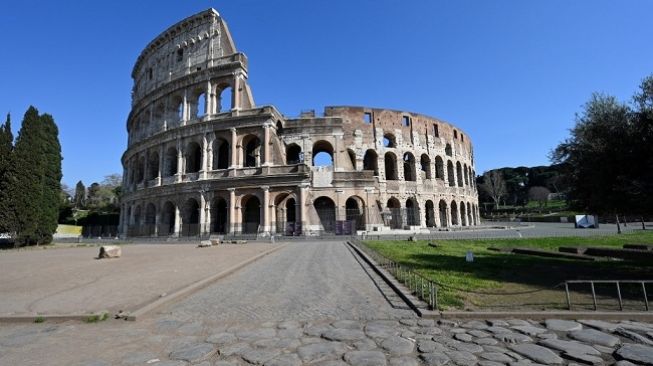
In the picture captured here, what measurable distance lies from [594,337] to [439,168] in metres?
37.2

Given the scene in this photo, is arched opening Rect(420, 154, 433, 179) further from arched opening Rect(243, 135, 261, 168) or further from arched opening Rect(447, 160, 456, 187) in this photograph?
arched opening Rect(243, 135, 261, 168)

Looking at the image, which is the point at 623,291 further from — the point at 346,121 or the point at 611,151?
the point at 346,121

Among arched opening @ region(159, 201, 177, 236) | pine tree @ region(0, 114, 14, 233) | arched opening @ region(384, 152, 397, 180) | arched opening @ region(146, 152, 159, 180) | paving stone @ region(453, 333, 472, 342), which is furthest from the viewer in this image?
arched opening @ region(384, 152, 397, 180)

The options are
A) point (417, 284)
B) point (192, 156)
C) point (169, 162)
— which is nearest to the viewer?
point (417, 284)

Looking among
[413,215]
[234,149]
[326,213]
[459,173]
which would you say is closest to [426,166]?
[459,173]

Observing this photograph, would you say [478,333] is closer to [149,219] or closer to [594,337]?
[594,337]

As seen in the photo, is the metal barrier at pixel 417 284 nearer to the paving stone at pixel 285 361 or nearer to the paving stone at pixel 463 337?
the paving stone at pixel 463 337

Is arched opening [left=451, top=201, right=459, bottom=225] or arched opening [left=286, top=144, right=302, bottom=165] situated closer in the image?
arched opening [left=286, top=144, right=302, bottom=165]

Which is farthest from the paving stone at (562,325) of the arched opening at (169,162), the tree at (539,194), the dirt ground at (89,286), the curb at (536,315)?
the tree at (539,194)

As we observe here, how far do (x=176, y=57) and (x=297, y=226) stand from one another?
2343 cm

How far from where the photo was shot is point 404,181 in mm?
35125

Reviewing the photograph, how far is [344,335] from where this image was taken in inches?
158

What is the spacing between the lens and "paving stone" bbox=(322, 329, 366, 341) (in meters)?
3.90

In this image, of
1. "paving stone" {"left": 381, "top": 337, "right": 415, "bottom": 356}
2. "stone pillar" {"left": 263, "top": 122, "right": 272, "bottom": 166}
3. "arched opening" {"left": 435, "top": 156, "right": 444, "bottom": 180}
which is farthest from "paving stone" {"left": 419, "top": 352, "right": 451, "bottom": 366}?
"arched opening" {"left": 435, "top": 156, "right": 444, "bottom": 180}
